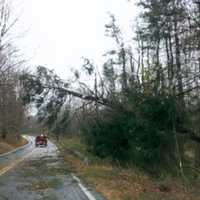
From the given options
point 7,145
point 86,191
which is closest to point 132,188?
point 86,191

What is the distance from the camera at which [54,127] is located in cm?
3059

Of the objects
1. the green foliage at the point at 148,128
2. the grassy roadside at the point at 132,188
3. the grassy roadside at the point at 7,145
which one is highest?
the green foliage at the point at 148,128

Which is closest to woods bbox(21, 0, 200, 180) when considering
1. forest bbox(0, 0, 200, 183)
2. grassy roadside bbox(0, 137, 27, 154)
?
forest bbox(0, 0, 200, 183)

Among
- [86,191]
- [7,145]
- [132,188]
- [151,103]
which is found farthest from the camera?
[7,145]

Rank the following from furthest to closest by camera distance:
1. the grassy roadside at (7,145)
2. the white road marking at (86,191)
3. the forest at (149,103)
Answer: the grassy roadside at (7,145) < the forest at (149,103) < the white road marking at (86,191)

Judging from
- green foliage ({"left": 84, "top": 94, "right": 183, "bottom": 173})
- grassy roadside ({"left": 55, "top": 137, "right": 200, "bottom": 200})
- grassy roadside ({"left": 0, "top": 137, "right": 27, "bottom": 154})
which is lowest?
grassy roadside ({"left": 55, "top": 137, "right": 200, "bottom": 200})

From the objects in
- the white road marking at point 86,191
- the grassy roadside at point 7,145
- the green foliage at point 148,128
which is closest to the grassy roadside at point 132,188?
the white road marking at point 86,191

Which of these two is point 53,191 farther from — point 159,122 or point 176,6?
point 176,6

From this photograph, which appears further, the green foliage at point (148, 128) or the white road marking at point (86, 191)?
the green foliage at point (148, 128)

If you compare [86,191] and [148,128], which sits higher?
[148,128]

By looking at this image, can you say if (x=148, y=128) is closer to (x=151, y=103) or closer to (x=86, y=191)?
(x=151, y=103)

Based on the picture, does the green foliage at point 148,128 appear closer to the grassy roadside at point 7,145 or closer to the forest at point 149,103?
the forest at point 149,103

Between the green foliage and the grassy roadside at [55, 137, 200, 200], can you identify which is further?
the green foliage

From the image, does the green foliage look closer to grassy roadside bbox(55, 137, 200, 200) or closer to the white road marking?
grassy roadside bbox(55, 137, 200, 200)
